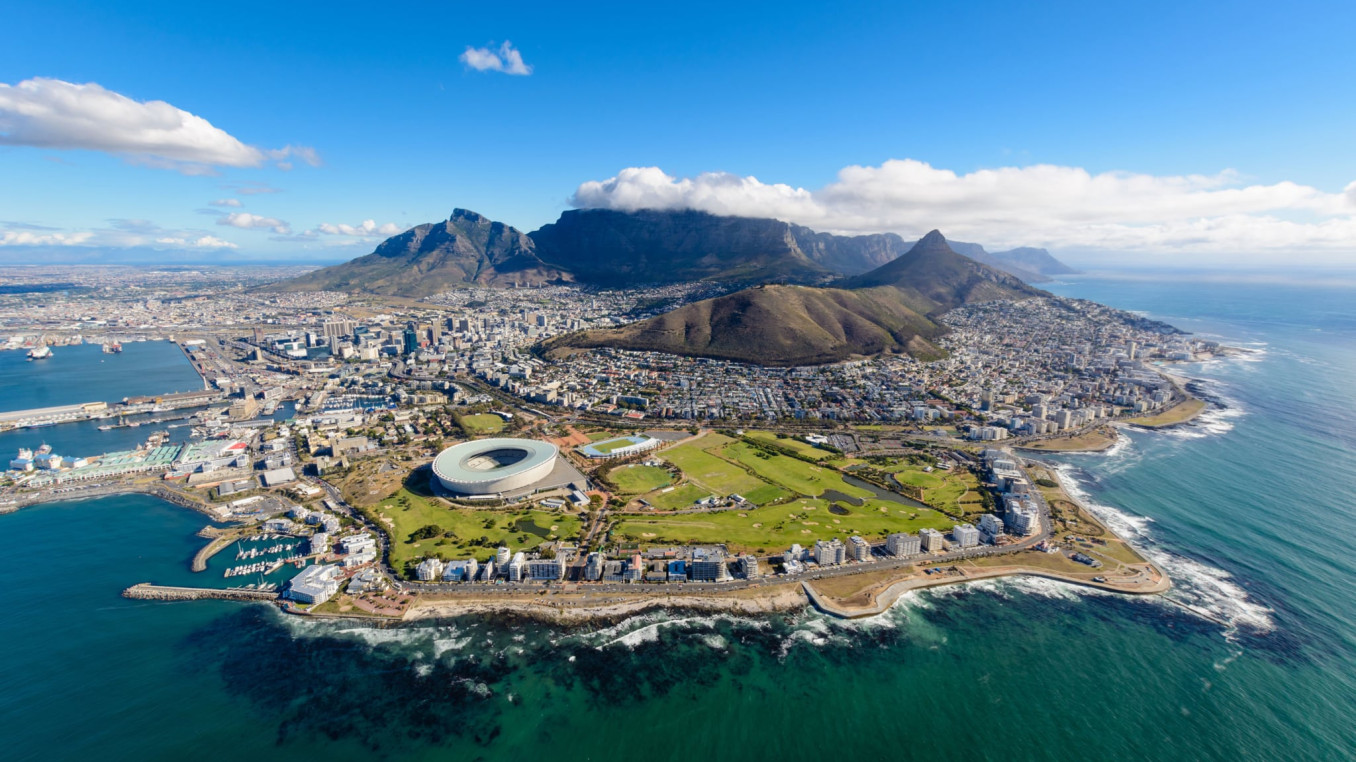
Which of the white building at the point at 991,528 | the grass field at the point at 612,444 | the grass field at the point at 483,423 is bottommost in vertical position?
the white building at the point at 991,528

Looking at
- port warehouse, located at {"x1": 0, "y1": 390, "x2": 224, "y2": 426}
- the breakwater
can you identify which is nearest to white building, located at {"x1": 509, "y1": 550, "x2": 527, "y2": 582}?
the breakwater

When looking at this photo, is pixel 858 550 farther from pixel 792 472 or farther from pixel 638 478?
pixel 638 478

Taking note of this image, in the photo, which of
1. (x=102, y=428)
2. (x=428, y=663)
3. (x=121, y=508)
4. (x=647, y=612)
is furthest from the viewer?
(x=102, y=428)

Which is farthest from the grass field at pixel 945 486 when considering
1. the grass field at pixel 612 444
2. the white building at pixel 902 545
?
the grass field at pixel 612 444

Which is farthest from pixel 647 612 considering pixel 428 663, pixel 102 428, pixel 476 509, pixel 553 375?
pixel 102 428

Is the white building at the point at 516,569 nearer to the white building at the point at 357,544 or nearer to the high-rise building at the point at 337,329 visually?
the white building at the point at 357,544

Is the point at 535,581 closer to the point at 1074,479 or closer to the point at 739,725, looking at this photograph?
the point at 739,725
